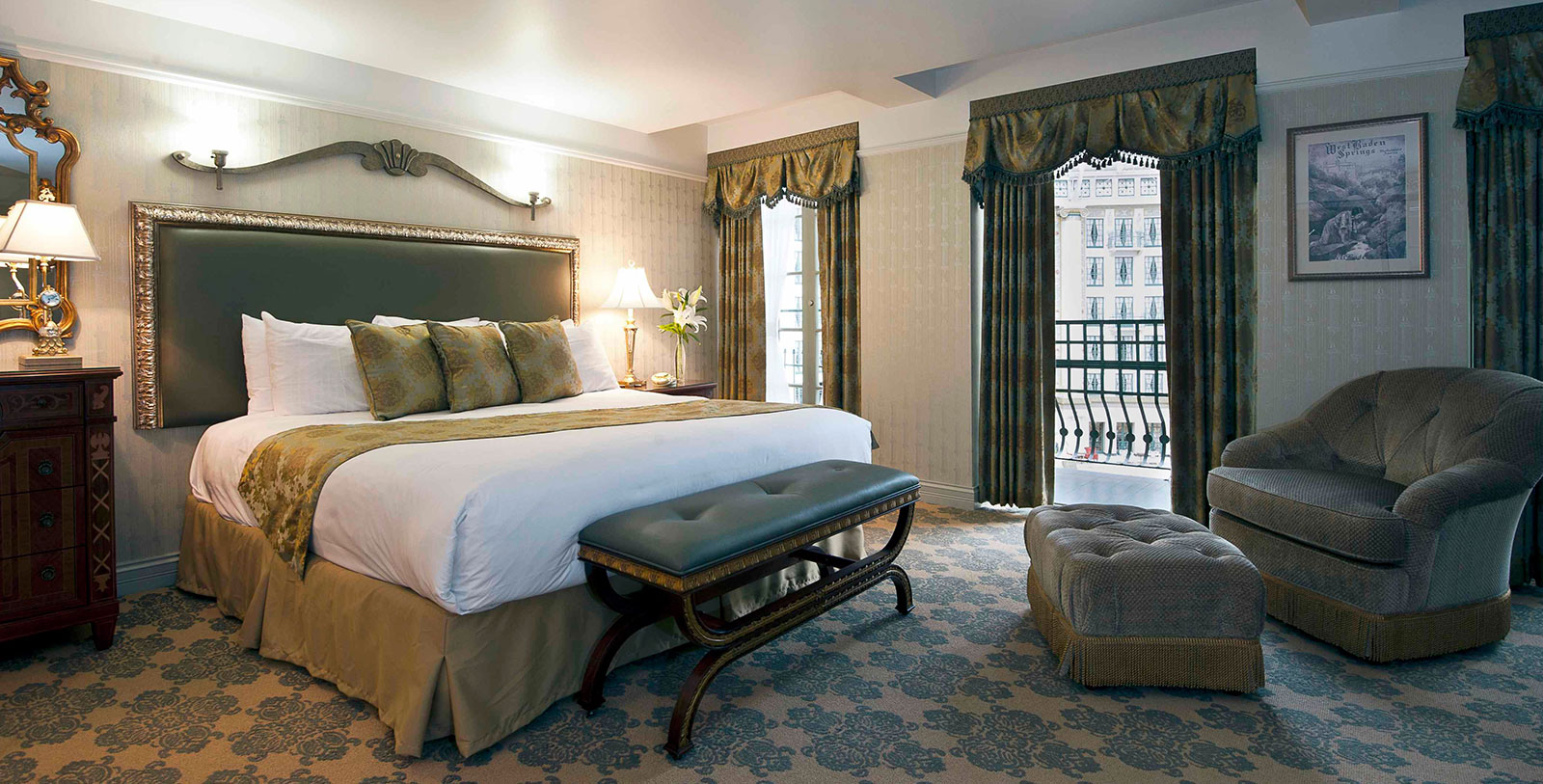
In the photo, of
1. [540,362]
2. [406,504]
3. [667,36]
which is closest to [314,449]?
[406,504]

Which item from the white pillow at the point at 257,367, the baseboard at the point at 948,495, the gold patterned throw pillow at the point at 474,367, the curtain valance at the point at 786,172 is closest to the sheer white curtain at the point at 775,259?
the curtain valance at the point at 786,172

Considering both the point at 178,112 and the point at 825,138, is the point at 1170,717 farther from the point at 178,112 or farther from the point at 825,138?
the point at 178,112

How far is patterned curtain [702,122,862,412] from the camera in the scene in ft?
17.0

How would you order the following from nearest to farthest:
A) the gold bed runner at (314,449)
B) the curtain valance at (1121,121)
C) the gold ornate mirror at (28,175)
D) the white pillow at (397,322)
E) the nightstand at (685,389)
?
the gold bed runner at (314,449) < the gold ornate mirror at (28,175) < the curtain valance at (1121,121) < the white pillow at (397,322) < the nightstand at (685,389)

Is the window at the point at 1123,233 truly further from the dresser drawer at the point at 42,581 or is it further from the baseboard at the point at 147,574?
the dresser drawer at the point at 42,581

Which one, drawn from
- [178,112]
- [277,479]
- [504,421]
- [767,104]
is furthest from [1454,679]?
[178,112]

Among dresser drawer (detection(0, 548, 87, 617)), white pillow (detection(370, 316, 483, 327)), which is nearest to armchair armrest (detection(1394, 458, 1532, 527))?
Result: white pillow (detection(370, 316, 483, 327))

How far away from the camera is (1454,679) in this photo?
94.5 inches

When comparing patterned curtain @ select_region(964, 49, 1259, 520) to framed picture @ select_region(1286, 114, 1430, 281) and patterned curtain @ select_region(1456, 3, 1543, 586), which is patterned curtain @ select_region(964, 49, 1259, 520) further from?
patterned curtain @ select_region(1456, 3, 1543, 586)

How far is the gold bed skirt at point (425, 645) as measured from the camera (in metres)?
2.01

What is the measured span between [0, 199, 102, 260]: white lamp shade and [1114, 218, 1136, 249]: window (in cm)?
1103

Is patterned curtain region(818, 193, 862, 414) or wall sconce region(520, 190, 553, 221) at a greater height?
wall sconce region(520, 190, 553, 221)

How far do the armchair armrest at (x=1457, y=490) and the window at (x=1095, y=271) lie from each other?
9218 mm

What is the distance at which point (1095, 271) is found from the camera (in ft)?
37.2
